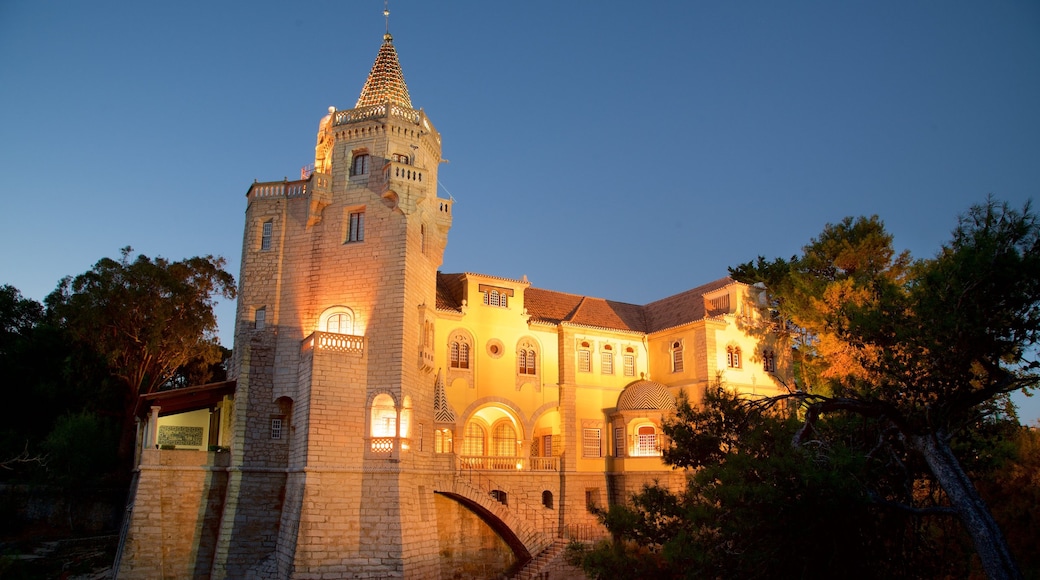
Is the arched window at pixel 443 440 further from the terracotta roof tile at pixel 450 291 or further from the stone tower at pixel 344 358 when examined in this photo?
the terracotta roof tile at pixel 450 291

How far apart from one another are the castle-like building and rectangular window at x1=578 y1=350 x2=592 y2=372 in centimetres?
9

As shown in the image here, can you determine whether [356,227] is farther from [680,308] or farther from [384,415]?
[680,308]

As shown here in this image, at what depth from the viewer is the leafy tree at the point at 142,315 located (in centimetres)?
3356

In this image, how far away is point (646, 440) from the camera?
1245 inches

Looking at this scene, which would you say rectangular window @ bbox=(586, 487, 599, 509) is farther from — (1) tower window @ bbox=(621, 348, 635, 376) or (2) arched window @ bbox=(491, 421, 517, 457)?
(1) tower window @ bbox=(621, 348, 635, 376)

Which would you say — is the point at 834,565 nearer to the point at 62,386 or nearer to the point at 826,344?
the point at 826,344

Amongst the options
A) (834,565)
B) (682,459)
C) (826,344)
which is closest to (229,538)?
(682,459)

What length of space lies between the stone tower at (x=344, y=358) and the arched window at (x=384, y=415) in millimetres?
34

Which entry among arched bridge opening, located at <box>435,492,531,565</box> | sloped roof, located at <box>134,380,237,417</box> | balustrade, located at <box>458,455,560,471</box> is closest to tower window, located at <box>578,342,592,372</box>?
balustrade, located at <box>458,455,560,471</box>

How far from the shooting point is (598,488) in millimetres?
31234

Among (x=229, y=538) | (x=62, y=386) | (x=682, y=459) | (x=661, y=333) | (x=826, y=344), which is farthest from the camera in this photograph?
(x=62, y=386)

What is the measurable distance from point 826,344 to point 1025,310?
58.4 feet

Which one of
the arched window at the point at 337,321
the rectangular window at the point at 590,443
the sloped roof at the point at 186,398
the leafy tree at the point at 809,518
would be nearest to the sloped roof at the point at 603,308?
the rectangular window at the point at 590,443

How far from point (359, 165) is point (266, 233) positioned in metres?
4.28
